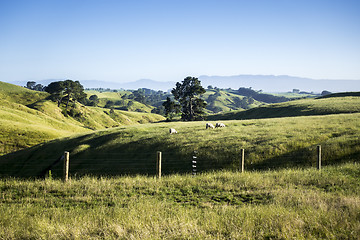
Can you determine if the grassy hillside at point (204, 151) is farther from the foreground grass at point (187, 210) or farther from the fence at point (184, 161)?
the foreground grass at point (187, 210)

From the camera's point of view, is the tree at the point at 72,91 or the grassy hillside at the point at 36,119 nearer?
the grassy hillside at the point at 36,119

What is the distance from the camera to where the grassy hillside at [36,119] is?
70100mm

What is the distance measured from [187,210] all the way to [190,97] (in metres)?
82.3

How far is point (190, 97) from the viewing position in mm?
90312

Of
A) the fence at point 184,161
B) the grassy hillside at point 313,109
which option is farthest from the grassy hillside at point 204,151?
the grassy hillside at point 313,109

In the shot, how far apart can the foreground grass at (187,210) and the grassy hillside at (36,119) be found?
6312cm

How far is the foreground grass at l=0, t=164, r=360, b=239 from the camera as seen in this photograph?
6742 mm

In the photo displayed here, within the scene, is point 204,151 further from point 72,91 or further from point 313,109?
point 72,91

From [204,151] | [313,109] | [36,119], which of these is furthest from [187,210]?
[36,119]

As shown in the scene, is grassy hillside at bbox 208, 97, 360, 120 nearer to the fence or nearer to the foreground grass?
the fence

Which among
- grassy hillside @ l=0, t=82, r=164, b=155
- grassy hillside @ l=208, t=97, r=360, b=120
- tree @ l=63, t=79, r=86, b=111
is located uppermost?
tree @ l=63, t=79, r=86, b=111

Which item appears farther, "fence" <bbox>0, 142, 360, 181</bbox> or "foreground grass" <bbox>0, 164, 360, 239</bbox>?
"fence" <bbox>0, 142, 360, 181</bbox>

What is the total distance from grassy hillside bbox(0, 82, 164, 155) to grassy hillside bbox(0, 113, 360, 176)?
98.4 feet

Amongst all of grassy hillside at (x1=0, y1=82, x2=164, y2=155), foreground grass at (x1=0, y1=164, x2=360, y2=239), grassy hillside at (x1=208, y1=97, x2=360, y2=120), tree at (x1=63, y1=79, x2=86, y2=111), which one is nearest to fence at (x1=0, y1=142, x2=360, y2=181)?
foreground grass at (x1=0, y1=164, x2=360, y2=239)
